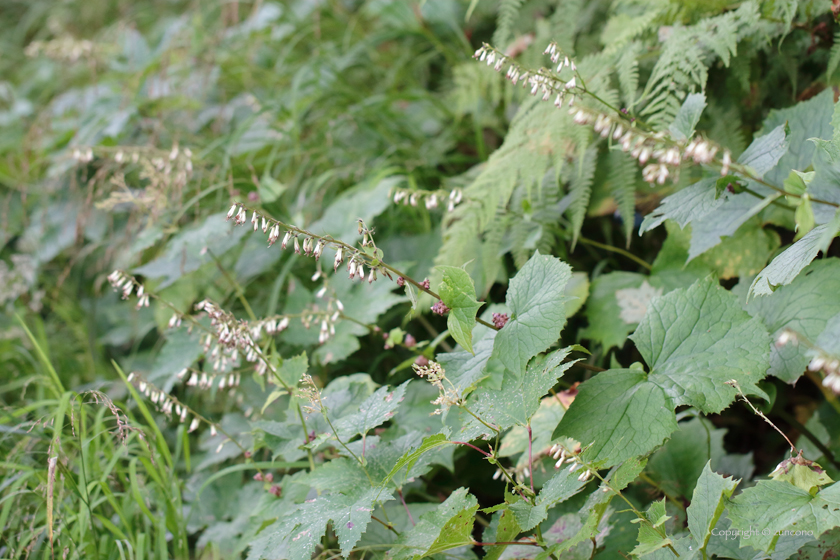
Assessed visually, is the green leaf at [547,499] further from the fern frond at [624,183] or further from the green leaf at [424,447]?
the fern frond at [624,183]

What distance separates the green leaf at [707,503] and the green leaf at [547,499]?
195mm

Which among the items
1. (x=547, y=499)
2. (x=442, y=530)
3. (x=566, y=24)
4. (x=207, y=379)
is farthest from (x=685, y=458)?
(x=566, y=24)

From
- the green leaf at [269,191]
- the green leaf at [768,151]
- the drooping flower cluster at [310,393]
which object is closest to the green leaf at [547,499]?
the drooping flower cluster at [310,393]

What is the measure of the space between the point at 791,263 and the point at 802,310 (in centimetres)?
21

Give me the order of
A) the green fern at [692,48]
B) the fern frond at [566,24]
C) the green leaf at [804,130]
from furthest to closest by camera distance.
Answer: the fern frond at [566,24] → the green fern at [692,48] → the green leaf at [804,130]

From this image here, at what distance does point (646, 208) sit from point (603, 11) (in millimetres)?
1020

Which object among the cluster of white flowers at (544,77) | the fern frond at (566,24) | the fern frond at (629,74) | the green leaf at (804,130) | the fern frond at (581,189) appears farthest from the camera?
the fern frond at (566,24)

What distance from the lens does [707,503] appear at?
0.94 m

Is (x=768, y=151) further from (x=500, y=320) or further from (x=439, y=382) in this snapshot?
(x=439, y=382)

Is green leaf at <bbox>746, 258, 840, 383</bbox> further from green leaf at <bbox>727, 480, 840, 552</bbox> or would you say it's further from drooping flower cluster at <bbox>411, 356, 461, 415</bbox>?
drooping flower cluster at <bbox>411, 356, 461, 415</bbox>

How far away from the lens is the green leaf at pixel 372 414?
118 cm

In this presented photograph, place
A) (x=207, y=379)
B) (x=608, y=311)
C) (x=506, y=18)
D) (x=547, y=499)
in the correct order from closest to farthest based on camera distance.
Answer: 1. (x=547, y=499)
2. (x=207, y=379)
3. (x=608, y=311)
4. (x=506, y=18)

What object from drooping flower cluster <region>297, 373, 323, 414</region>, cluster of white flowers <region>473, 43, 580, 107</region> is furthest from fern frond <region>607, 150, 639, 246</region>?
drooping flower cluster <region>297, 373, 323, 414</region>

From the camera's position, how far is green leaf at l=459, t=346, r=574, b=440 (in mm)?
1064
